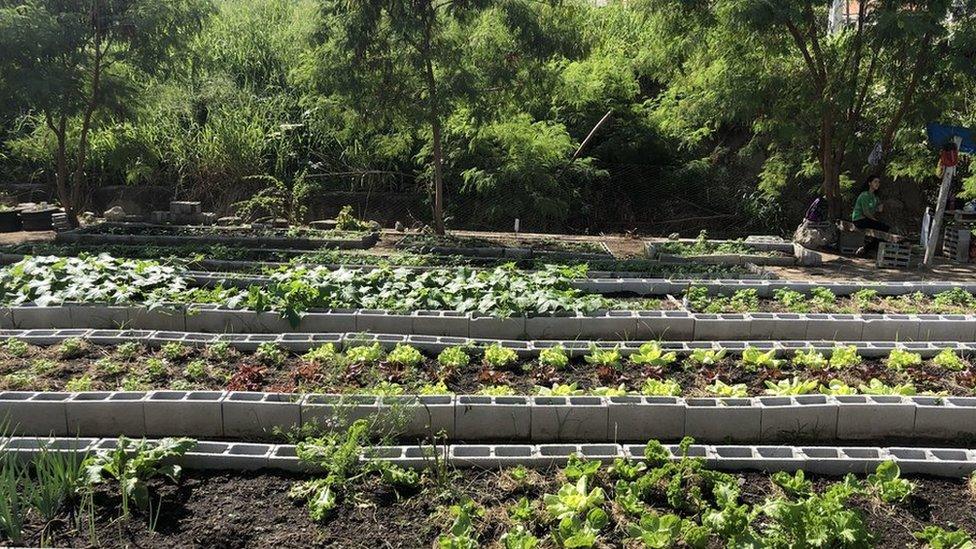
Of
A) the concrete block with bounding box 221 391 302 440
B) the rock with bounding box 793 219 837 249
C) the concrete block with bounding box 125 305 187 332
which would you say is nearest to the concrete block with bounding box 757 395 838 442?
the concrete block with bounding box 221 391 302 440

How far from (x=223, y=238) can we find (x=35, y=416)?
5562 mm

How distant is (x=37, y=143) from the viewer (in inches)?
493

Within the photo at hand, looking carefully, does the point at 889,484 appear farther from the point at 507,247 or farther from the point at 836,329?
the point at 507,247

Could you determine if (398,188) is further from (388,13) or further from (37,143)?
(37,143)

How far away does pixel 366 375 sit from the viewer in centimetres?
492

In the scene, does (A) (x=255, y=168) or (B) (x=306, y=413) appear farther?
(A) (x=255, y=168)

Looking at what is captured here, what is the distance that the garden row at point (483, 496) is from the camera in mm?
3137

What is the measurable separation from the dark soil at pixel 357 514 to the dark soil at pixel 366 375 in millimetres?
1085

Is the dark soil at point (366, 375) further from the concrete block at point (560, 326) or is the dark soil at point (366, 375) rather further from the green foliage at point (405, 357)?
the concrete block at point (560, 326)

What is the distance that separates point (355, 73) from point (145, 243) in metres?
3.23

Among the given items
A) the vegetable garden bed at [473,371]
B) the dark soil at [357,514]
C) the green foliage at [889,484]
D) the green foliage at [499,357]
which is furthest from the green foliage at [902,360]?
the green foliage at [499,357]

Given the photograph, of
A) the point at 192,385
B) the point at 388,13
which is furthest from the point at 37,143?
the point at 192,385

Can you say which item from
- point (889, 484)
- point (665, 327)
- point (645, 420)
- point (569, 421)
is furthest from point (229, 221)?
point (889, 484)

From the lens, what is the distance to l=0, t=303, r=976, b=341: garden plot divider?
591cm
